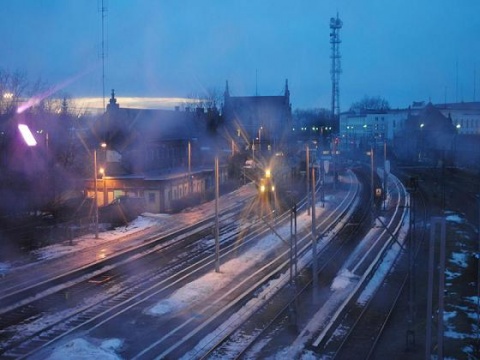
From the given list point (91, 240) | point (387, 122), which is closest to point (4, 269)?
point (91, 240)

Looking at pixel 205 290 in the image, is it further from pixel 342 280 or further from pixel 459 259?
pixel 459 259

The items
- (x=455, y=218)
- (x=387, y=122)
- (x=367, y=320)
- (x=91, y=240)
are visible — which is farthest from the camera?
(x=387, y=122)

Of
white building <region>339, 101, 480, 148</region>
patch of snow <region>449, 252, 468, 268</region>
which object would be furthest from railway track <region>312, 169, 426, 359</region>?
white building <region>339, 101, 480, 148</region>

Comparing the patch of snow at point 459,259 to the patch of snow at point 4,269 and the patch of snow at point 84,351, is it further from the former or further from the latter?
the patch of snow at point 4,269

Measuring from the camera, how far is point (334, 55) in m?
85.6

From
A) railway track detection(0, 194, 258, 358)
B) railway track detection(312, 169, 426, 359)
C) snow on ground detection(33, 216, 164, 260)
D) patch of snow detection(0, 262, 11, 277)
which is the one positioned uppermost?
snow on ground detection(33, 216, 164, 260)

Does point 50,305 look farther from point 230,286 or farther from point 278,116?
point 278,116

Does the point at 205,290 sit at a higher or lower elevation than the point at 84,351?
lower

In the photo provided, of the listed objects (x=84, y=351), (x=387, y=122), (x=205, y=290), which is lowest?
(x=205, y=290)

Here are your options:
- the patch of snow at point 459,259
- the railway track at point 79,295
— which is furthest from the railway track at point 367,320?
the railway track at point 79,295

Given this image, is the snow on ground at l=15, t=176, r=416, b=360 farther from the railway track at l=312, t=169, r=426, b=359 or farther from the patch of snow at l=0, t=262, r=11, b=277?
the patch of snow at l=0, t=262, r=11, b=277

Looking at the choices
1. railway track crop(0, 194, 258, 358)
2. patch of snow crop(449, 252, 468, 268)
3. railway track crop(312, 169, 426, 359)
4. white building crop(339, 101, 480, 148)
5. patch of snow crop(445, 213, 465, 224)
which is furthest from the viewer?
white building crop(339, 101, 480, 148)

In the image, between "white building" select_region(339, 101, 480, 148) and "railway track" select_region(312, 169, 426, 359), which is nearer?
"railway track" select_region(312, 169, 426, 359)

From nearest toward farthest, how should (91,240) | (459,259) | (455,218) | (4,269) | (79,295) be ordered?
1. (79,295)
2. (4,269)
3. (459,259)
4. (91,240)
5. (455,218)
